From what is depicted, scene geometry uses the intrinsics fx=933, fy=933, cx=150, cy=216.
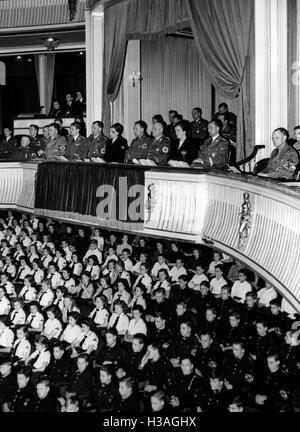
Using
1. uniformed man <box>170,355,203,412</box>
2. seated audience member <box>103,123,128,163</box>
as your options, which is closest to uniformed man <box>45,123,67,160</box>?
seated audience member <box>103,123,128,163</box>

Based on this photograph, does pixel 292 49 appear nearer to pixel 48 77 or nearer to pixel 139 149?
pixel 139 149

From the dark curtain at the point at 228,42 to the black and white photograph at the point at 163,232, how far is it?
0.02 metres

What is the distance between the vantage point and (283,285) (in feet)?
21.0

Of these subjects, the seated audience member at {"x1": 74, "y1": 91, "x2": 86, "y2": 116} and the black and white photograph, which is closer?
the black and white photograph

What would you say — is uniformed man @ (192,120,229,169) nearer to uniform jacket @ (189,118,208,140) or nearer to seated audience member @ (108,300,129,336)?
seated audience member @ (108,300,129,336)

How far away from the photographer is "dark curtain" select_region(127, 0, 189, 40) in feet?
37.2

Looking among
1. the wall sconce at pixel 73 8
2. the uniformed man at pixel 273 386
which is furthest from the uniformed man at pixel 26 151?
the uniformed man at pixel 273 386

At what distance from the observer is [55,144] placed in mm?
12062

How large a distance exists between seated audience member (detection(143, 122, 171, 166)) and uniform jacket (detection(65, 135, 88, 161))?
5.74 ft

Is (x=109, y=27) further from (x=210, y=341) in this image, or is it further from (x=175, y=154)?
(x=210, y=341)

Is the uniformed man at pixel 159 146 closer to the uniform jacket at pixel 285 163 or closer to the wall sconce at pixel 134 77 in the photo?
the uniform jacket at pixel 285 163

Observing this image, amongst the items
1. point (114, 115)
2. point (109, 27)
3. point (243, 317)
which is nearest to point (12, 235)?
point (114, 115)

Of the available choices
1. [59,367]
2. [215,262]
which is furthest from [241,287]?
[59,367]

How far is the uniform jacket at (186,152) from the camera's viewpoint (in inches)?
376
